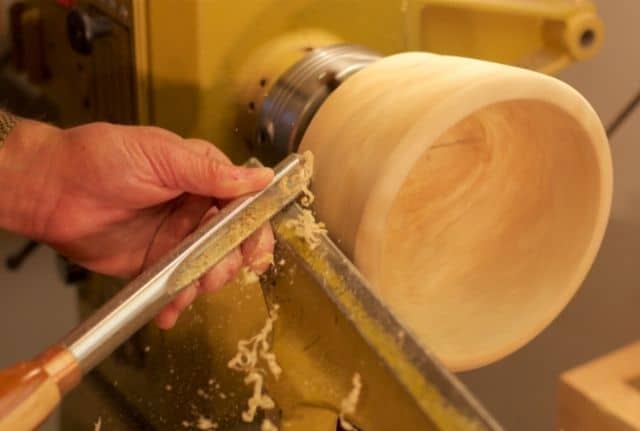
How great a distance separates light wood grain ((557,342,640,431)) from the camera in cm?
58

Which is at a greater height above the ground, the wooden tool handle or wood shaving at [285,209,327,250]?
wood shaving at [285,209,327,250]

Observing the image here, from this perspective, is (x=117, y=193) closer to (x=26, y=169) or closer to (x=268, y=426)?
(x=26, y=169)

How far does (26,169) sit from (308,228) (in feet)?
0.68

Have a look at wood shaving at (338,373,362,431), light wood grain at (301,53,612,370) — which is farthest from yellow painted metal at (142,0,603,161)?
wood shaving at (338,373,362,431)

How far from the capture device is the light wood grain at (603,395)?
582 mm

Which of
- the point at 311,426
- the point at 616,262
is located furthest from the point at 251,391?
the point at 616,262

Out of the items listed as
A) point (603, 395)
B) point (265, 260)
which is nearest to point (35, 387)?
point (265, 260)

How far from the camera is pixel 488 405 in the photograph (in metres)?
0.93

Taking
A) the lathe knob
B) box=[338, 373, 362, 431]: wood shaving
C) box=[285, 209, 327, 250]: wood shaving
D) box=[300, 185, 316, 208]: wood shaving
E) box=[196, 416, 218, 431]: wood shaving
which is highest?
the lathe knob

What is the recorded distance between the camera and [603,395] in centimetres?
60

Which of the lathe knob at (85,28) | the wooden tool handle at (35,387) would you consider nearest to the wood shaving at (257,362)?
the wooden tool handle at (35,387)

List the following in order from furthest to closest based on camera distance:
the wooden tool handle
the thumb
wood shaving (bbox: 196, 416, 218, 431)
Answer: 1. wood shaving (bbox: 196, 416, 218, 431)
2. the thumb
3. the wooden tool handle

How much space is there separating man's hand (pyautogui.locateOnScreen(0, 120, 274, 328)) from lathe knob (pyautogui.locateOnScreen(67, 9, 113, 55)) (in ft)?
0.31

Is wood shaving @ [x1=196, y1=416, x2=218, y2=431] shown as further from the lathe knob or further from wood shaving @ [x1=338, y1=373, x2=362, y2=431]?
the lathe knob
